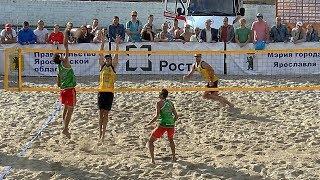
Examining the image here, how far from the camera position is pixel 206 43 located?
17.0m

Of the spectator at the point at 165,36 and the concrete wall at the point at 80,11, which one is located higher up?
the concrete wall at the point at 80,11

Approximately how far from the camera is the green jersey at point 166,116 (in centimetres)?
948

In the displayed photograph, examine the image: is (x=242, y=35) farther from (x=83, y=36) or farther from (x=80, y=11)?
(x=80, y=11)

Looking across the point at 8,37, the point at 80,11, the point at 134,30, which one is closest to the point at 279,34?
the point at 134,30

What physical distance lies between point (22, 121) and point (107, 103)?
1.84m

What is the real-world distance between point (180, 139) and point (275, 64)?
654 centimetres

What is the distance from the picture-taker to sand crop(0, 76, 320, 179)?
358 inches

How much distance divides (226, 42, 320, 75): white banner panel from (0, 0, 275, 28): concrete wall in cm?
1172

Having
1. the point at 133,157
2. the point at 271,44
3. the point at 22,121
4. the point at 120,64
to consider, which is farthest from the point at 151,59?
the point at 133,157

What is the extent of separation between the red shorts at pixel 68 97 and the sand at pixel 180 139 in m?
0.59

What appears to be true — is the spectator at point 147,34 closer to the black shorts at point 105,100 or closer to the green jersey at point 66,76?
the black shorts at point 105,100

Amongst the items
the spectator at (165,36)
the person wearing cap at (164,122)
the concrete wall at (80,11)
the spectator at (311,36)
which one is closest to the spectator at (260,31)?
the spectator at (311,36)

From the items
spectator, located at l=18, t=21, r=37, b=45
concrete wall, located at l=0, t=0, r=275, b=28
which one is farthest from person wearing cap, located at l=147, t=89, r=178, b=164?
concrete wall, located at l=0, t=0, r=275, b=28

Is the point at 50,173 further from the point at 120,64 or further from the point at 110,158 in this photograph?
the point at 120,64
